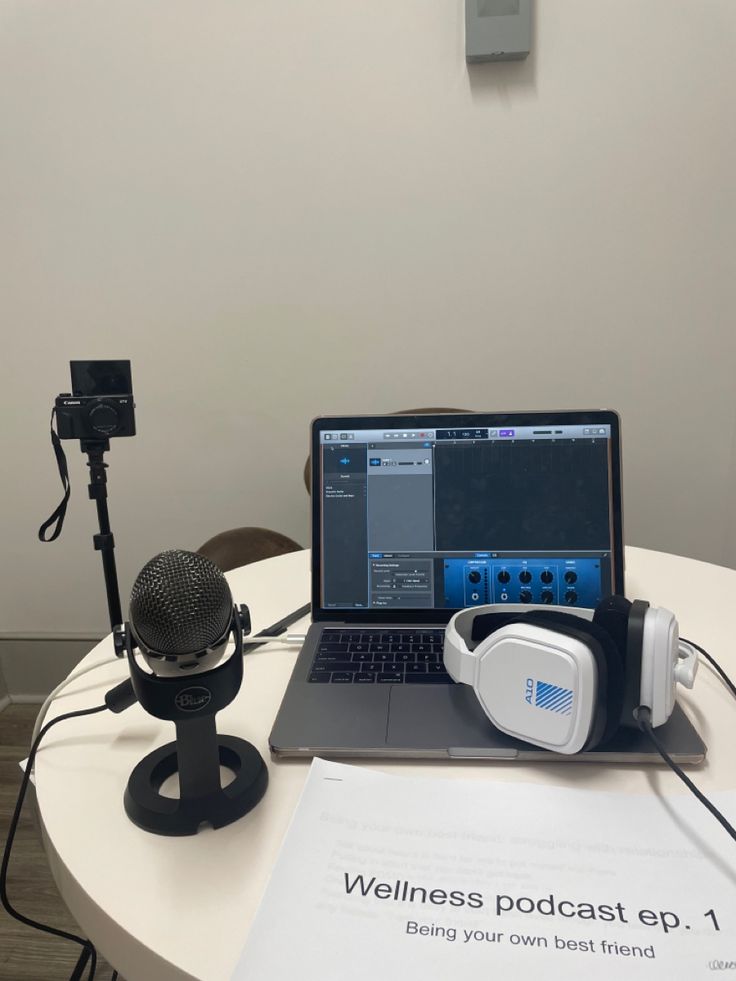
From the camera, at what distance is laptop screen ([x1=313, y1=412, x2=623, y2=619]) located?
0.80m

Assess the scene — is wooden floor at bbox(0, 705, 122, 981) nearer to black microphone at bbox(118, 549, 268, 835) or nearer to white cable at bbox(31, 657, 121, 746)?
white cable at bbox(31, 657, 121, 746)

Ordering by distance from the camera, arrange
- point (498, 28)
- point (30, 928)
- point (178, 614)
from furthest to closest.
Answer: point (498, 28), point (30, 928), point (178, 614)

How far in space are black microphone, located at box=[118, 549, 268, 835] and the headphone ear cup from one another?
0.28 metres

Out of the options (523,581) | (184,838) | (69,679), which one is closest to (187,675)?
(184,838)

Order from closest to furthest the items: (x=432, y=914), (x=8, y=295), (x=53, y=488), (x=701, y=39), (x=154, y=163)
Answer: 1. (x=432, y=914)
2. (x=701, y=39)
3. (x=154, y=163)
4. (x=8, y=295)
5. (x=53, y=488)

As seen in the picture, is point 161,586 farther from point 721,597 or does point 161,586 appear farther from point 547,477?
point 721,597

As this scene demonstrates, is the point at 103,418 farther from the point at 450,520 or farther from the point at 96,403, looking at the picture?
the point at 450,520

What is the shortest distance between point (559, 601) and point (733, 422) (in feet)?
4.21

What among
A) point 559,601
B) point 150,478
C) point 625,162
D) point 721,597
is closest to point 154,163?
point 150,478

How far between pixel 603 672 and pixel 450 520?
32 cm

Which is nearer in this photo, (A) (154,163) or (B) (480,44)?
(B) (480,44)

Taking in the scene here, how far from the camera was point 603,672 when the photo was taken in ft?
1.72

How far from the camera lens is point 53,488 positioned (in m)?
1.99

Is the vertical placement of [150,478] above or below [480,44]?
below
